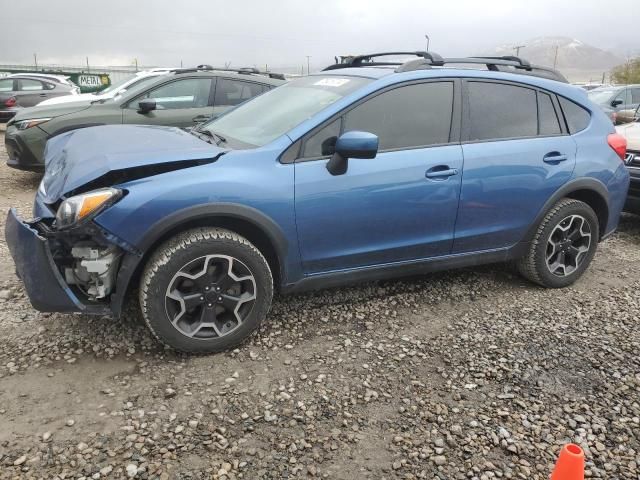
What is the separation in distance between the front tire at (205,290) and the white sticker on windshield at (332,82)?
135cm

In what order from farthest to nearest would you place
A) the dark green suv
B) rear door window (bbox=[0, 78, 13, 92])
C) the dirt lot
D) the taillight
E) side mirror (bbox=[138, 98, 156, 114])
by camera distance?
rear door window (bbox=[0, 78, 13, 92]), the dark green suv, side mirror (bbox=[138, 98, 156, 114]), the taillight, the dirt lot

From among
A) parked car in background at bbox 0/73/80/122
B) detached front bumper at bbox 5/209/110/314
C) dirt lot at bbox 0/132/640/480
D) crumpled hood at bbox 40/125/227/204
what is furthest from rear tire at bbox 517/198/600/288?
parked car in background at bbox 0/73/80/122

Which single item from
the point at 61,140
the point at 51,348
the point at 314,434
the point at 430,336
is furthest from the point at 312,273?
the point at 61,140

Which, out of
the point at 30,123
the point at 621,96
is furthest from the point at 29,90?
the point at 621,96

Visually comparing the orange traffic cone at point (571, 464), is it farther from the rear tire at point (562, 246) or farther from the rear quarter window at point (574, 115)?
the rear quarter window at point (574, 115)

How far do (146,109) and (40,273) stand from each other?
440 cm

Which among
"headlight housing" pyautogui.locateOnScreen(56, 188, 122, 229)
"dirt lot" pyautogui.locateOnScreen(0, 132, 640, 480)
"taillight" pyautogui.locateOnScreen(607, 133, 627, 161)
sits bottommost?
"dirt lot" pyautogui.locateOnScreen(0, 132, 640, 480)

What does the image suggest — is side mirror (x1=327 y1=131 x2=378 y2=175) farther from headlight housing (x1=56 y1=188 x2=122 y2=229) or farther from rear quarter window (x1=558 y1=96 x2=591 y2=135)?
rear quarter window (x1=558 y1=96 x2=591 y2=135)

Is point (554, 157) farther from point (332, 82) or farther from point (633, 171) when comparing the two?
point (633, 171)

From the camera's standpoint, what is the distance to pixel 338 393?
2.82 metres

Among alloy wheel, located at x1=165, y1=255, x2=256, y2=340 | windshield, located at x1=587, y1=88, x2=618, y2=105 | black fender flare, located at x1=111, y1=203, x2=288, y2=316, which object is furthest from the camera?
windshield, located at x1=587, y1=88, x2=618, y2=105

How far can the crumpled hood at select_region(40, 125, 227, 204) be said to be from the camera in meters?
2.84

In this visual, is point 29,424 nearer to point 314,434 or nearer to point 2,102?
point 314,434

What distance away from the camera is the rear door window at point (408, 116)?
11.1 feet
